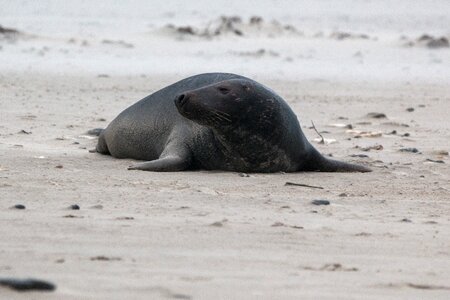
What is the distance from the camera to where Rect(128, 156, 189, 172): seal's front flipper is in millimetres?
6682

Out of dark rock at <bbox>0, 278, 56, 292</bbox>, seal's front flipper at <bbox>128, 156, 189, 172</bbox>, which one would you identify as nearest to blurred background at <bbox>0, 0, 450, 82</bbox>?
seal's front flipper at <bbox>128, 156, 189, 172</bbox>

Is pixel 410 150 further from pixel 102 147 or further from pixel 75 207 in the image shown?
pixel 75 207

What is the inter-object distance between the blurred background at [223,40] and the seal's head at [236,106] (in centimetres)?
783

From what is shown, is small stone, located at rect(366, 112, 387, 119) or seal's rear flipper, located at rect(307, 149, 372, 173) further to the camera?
small stone, located at rect(366, 112, 387, 119)

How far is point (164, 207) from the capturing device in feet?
16.7

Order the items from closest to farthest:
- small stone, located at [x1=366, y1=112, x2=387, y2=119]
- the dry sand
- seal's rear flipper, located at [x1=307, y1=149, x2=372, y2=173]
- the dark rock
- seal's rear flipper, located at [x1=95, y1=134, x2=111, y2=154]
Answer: the dark rock < the dry sand < seal's rear flipper, located at [x1=307, y1=149, x2=372, y2=173] < seal's rear flipper, located at [x1=95, y1=134, x2=111, y2=154] < small stone, located at [x1=366, y1=112, x2=387, y2=119]

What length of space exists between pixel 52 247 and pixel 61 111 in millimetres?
6090

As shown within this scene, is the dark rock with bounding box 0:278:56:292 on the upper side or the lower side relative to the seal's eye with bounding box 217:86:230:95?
lower

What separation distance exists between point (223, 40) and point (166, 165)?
12663mm

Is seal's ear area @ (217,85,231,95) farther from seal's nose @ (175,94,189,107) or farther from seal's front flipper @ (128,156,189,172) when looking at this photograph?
seal's front flipper @ (128,156,189,172)

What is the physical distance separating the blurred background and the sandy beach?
340mm

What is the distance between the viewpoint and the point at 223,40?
63.3 ft

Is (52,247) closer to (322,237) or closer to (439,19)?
(322,237)

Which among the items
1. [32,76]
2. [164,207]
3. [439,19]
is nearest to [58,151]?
[164,207]
